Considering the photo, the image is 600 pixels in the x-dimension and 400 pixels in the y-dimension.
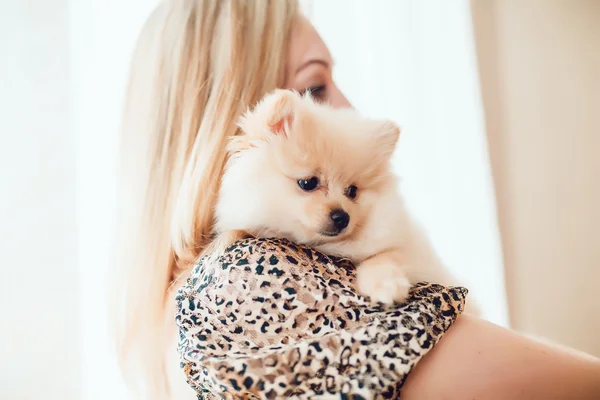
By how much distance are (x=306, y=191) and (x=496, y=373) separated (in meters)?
0.50

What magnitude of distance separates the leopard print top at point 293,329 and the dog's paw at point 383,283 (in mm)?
16

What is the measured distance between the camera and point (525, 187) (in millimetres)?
2172

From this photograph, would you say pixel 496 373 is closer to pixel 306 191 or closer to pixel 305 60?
pixel 306 191

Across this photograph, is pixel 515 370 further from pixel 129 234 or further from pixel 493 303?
pixel 493 303

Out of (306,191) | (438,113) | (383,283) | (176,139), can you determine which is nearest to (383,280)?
(383,283)

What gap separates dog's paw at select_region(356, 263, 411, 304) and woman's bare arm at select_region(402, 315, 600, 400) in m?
0.10

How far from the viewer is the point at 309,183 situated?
3.14ft

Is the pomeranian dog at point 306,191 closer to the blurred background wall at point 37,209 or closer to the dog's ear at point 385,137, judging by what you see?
the dog's ear at point 385,137

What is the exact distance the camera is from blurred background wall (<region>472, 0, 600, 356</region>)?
2158 mm

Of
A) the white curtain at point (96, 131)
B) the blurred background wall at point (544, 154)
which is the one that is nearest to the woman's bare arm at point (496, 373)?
the white curtain at point (96, 131)

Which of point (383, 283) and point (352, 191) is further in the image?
point (352, 191)

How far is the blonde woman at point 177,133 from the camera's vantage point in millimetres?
958

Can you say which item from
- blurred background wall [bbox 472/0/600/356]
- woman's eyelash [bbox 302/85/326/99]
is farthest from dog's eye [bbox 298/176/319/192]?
blurred background wall [bbox 472/0/600/356]

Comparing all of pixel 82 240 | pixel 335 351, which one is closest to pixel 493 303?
pixel 335 351
